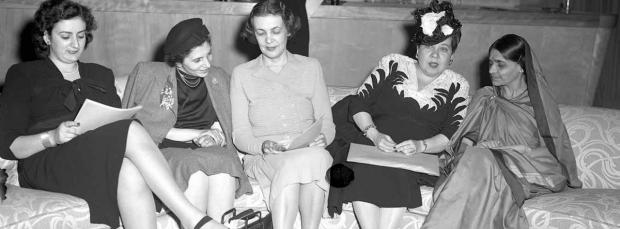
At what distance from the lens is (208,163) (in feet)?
8.57

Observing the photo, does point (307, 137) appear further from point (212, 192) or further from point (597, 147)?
point (597, 147)

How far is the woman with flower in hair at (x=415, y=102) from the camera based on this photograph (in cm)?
293

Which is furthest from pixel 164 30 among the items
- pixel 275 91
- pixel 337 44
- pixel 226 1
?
pixel 275 91

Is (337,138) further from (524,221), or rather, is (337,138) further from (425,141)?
(524,221)

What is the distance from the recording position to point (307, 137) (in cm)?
268

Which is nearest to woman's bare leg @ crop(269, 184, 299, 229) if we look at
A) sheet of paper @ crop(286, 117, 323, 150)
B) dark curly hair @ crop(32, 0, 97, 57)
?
sheet of paper @ crop(286, 117, 323, 150)

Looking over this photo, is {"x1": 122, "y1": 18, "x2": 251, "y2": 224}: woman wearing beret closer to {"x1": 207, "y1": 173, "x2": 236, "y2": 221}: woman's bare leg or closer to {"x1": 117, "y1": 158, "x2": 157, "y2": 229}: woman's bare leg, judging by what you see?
{"x1": 207, "y1": 173, "x2": 236, "y2": 221}: woman's bare leg

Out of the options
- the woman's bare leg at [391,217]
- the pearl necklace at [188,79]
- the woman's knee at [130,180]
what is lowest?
the woman's bare leg at [391,217]

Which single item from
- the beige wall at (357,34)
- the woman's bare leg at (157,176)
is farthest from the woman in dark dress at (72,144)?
the beige wall at (357,34)

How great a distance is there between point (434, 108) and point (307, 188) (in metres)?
0.77

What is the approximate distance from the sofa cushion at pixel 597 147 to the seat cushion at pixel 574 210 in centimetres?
21

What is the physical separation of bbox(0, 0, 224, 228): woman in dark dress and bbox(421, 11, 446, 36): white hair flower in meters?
1.34

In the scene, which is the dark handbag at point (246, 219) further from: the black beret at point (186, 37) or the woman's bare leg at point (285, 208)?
the black beret at point (186, 37)

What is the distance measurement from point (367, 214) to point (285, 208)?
0.35 m
